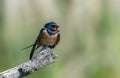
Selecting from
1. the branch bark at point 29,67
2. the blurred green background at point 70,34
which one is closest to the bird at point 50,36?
the branch bark at point 29,67

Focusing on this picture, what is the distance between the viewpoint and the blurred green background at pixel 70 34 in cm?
500

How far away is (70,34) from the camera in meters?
5.55

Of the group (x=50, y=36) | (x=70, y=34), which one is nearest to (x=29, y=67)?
(x=50, y=36)

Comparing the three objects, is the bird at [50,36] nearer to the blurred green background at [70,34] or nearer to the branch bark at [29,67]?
the branch bark at [29,67]

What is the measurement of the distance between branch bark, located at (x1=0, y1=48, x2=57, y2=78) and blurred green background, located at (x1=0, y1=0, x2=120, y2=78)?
8.09 ft

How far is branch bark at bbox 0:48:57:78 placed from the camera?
2287 millimetres

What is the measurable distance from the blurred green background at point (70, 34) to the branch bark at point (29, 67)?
8.09 ft

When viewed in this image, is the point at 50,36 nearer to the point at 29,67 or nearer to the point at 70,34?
the point at 29,67

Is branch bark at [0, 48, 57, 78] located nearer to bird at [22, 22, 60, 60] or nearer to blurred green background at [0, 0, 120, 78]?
bird at [22, 22, 60, 60]

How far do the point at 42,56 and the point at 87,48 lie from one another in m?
2.97

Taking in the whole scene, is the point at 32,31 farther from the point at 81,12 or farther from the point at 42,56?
the point at 42,56

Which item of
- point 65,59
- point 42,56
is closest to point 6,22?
point 65,59

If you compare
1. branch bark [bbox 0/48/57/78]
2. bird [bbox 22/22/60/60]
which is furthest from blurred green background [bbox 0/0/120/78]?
branch bark [bbox 0/48/57/78]

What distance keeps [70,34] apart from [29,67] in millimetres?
3253
